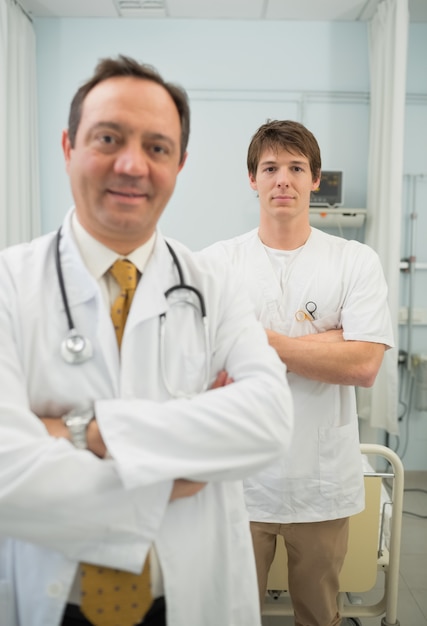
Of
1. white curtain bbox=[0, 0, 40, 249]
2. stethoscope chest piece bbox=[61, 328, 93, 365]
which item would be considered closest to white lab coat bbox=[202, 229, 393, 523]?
stethoscope chest piece bbox=[61, 328, 93, 365]

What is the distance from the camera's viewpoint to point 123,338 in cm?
98

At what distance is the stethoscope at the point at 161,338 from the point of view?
938 mm

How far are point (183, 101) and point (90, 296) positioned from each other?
0.43 m

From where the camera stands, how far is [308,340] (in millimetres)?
1431

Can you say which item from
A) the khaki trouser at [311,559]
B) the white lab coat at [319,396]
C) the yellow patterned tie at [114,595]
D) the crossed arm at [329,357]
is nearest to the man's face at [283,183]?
the white lab coat at [319,396]

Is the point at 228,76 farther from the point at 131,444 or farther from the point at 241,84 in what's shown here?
the point at 131,444

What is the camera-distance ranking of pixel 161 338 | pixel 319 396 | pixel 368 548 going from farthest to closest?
pixel 368 548 → pixel 319 396 → pixel 161 338

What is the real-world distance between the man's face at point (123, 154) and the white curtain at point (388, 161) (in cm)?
249

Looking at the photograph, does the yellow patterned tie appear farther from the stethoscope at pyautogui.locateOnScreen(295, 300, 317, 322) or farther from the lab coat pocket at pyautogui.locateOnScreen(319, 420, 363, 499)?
the stethoscope at pyautogui.locateOnScreen(295, 300, 317, 322)

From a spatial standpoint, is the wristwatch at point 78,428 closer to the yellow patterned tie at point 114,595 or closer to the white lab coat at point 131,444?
the white lab coat at point 131,444

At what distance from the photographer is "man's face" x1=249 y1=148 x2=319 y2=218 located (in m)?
1.52

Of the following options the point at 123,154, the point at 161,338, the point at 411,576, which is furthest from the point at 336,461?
the point at 411,576

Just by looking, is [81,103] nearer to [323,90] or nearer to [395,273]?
[395,273]

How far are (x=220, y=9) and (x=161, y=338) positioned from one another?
10.1ft
